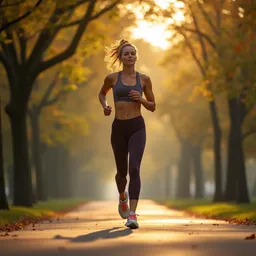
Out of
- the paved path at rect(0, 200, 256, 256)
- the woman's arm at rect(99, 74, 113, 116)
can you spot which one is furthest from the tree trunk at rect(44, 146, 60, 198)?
the paved path at rect(0, 200, 256, 256)

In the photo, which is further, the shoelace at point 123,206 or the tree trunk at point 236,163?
the tree trunk at point 236,163

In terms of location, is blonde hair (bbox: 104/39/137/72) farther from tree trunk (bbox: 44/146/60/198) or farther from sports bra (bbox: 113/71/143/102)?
tree trunk (bbox: 44/146/60/198)

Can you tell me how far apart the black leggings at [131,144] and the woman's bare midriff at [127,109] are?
0.18 feet

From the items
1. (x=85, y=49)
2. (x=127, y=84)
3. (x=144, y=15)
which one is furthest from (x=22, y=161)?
(x=127, y=84)

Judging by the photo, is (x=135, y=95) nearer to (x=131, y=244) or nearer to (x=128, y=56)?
(x=128, y=56)

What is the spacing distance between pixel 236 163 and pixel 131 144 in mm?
17579

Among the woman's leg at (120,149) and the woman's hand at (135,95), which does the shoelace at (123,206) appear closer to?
the woman's leg at (120,149)

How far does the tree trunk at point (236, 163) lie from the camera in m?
27.8

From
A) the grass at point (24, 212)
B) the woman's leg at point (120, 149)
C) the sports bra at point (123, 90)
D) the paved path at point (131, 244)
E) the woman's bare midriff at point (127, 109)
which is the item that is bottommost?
the paved path at point (131, 244)

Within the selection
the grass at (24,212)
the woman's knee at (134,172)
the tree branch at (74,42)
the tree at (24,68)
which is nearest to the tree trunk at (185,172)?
the grass at (24,212)

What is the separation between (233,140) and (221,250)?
22.0 metres

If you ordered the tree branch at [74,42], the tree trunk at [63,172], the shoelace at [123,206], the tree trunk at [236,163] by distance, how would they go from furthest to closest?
the tree trunk at [63,172] → the tree trunk at [236,163] → the tree branch at [74,42] → the shoelace at [123,206]

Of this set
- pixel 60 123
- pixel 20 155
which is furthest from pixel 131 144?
pixel 60 123

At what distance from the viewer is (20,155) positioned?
24.7 meters
